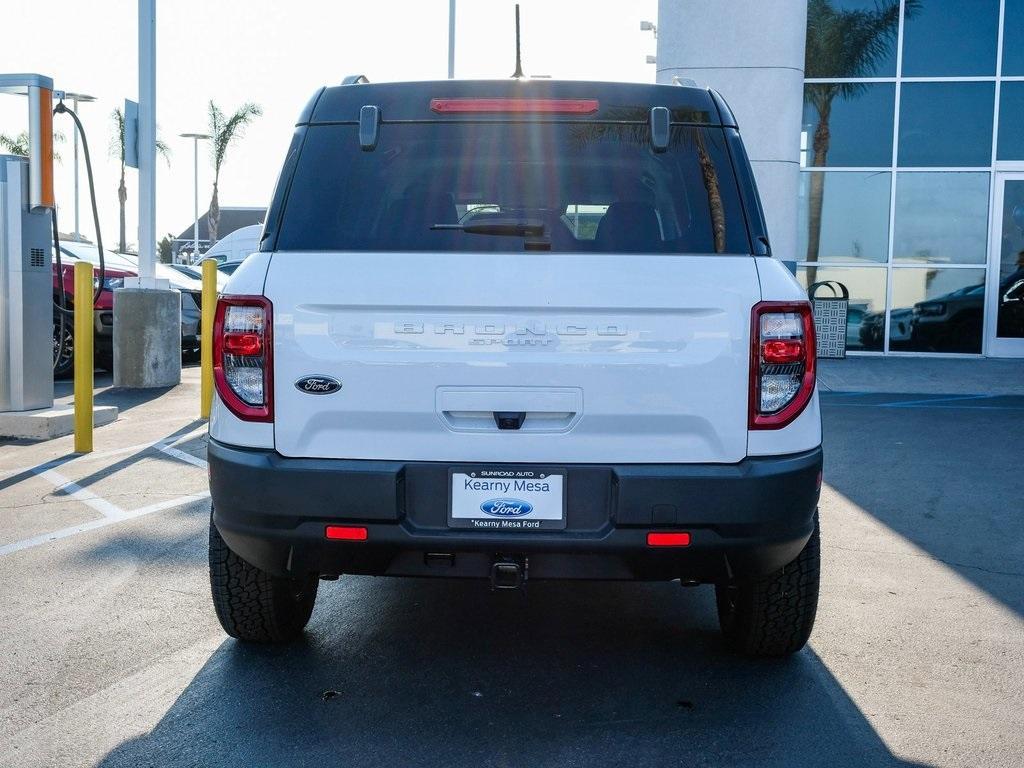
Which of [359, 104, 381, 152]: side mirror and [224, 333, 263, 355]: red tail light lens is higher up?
[359, 104, 381, 152]: side mirror

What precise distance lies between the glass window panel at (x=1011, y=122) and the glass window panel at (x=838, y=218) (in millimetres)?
1808

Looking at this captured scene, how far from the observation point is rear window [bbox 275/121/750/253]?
10.8ft

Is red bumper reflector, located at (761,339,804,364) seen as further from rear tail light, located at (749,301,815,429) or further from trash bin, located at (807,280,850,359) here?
trash bin, located at (807,280,850,359)

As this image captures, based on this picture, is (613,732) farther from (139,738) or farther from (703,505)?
(139,738)

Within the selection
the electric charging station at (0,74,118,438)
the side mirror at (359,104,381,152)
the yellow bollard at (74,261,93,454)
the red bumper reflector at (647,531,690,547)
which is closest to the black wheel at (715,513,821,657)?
the red bumper reflector at (647,531,690,547)

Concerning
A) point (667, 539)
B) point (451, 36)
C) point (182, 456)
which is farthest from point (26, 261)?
point (451, 36)

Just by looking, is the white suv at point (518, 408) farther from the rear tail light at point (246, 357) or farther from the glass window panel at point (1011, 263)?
the glass window panel at point (1011, 263)

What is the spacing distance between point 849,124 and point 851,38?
1.19 m

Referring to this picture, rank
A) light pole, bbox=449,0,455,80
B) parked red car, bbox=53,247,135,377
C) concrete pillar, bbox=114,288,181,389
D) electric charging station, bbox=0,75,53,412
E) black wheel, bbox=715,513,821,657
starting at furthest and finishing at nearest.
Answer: light pole, bbox=449,0,455,80 → parked red car, bbox=53,247,135,377 → concrete pillar, bbox=114,288,181,389 → electric charging station, bbox=0,75,53,412 → black wheel, bbox=715,513,821,657

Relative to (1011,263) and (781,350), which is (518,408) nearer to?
(781,350)

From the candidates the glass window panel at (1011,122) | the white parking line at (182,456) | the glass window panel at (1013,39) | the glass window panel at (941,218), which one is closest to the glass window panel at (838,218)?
the glass window panel at (941,218)

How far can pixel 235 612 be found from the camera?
3.70 metres

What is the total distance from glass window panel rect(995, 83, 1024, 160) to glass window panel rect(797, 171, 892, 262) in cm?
181

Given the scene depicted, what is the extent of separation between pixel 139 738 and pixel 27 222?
21.3ft
